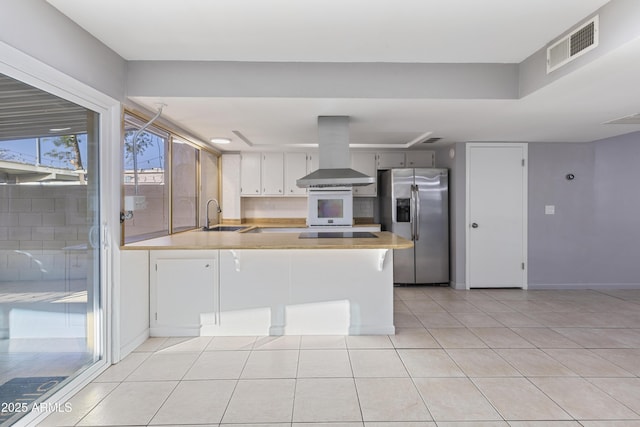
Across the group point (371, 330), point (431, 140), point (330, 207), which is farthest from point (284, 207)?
point (371, 330)

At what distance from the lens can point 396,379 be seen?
246 cm

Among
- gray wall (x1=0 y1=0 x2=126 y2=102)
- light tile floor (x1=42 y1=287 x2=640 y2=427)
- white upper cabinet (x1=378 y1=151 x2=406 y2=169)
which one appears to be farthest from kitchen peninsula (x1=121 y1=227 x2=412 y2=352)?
white upper cabinet (x1=378 y1=151 x2=406 y2=169)

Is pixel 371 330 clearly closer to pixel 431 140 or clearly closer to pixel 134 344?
pixel 134 344

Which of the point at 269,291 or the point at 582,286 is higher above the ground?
the point at 269,291

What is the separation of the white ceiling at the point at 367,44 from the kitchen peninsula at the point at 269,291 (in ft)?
4.01

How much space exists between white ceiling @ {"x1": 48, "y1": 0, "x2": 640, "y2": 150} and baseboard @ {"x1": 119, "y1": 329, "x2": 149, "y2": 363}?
1.99m

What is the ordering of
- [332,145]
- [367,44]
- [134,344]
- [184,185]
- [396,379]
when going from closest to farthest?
[396,379] < [367,44] < [134,344] < [332,145] < [184,185]

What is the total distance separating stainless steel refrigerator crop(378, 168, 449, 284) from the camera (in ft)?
17.2

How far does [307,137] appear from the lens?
15.3ft

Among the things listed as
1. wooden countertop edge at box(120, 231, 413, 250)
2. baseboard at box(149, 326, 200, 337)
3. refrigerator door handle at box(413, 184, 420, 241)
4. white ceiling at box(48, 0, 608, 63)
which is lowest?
baseboard at box(149, 326, 200, 337)

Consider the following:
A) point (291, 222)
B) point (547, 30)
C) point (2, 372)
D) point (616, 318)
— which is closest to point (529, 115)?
point (547, 30)

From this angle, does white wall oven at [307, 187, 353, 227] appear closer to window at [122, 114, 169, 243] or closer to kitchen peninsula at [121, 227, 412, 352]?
kitchen peninsula at [121, 227, 412, 352]

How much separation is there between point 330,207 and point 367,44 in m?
3.01

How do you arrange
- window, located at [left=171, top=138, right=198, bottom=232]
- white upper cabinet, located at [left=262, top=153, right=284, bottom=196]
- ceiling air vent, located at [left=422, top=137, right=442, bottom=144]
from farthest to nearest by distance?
white upper cabinet, located at [left=262, top=153, right=284, bottom=196] < ceiling air vent, located at [left=422, top=137, right=442, bottom=144] < window, located at [left=171, top=138, right=198, bottom=232]
